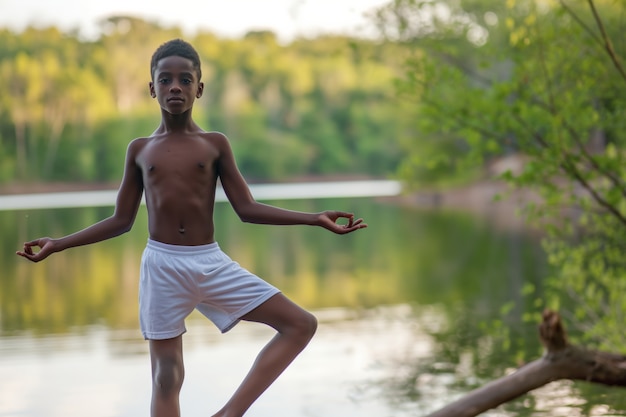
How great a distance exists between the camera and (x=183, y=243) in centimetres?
413

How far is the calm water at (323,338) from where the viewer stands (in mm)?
9273

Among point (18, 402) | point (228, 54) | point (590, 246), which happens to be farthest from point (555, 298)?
point (228, 54)

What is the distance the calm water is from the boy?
4613 millimetres

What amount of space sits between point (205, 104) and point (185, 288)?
8677 centimetres

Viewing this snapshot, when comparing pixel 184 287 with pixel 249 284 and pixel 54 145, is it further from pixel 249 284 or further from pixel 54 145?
pixel 54 145

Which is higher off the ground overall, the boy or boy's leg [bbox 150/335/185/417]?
the boy

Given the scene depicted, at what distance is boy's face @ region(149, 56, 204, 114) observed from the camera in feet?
13.2

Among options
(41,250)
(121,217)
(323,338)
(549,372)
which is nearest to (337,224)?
(121,217)

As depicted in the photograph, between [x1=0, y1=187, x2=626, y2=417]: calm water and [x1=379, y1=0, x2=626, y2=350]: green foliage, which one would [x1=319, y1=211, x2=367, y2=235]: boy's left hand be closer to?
[x1=379, y1=0, x2=626, y2=350]: green foliage

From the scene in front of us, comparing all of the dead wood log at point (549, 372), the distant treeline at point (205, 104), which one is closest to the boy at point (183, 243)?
the dead wood log at point (549, 372)

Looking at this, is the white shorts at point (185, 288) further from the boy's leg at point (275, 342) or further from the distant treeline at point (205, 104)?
the distant treeline at point (205, 104)

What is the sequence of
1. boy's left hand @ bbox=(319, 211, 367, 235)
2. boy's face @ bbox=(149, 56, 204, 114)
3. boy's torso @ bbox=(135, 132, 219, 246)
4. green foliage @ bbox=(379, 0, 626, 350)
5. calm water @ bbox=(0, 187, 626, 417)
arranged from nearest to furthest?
boy's left hand @ bbox=(319, 211, 367, 235)
boy's face @ bbox=(149, 56, 204, 114)
boy's torso @ bbox=(135, 132, 219, 246)
green foliage @ bbox=(379, 0, 626, 350)
calm water @ bbox=(0, 187, 626, 417)

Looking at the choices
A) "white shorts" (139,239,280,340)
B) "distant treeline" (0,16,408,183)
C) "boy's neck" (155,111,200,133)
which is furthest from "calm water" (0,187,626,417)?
"distant treeline" (0,16,408,183)

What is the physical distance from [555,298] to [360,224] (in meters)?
5.46
